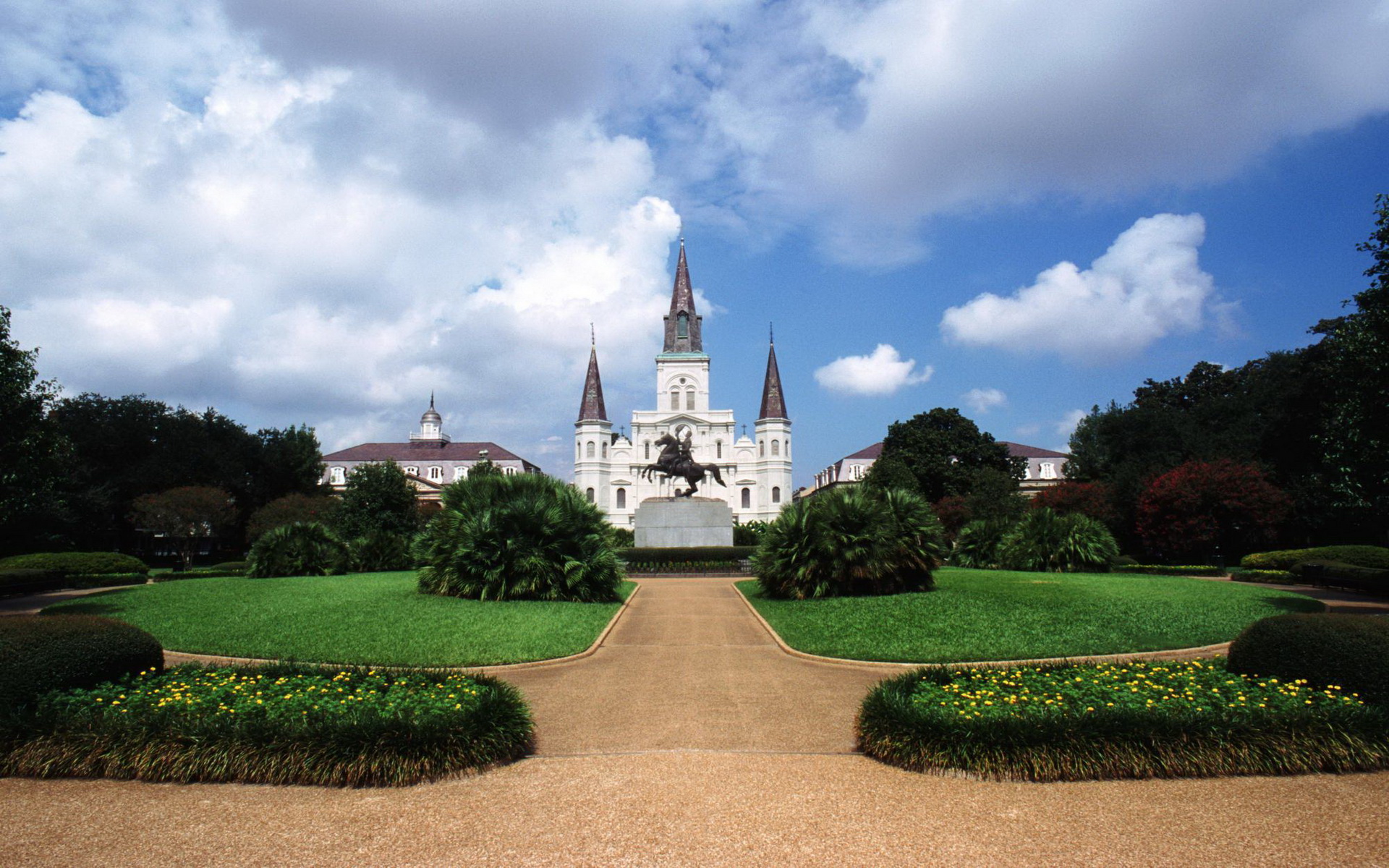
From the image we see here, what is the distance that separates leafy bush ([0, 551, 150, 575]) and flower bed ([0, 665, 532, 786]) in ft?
82.9

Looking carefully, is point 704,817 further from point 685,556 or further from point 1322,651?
point 685,556

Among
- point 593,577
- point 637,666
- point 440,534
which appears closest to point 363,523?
point 440,534

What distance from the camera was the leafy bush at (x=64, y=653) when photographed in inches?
298

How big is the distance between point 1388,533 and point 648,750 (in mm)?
46170

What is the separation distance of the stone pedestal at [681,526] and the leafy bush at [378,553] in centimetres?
954

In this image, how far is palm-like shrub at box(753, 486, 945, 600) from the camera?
18.8 meters

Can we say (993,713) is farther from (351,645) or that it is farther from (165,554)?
(165,554)

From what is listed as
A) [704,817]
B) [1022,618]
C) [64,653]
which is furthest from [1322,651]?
[64,653]

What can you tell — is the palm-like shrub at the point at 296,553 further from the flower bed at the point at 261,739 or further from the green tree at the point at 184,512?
the flower bed at the point at 261,739

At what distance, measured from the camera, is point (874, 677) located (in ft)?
37.4

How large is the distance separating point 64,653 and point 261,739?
287 cm

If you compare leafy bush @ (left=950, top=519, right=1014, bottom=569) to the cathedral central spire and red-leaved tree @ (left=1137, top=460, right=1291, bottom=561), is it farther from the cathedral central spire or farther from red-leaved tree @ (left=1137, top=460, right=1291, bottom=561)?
the cathedral central spire

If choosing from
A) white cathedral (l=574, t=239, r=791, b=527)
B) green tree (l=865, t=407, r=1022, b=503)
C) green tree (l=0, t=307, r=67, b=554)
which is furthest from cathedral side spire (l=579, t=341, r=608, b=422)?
green tree (l=0, t=307, r=67, b=554)

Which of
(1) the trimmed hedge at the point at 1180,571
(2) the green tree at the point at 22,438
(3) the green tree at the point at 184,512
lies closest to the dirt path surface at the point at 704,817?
(2) the green tree at the point at 22,438
